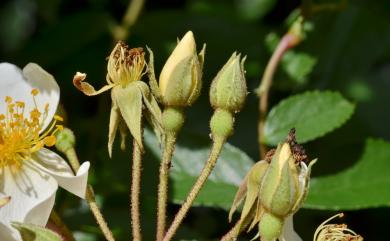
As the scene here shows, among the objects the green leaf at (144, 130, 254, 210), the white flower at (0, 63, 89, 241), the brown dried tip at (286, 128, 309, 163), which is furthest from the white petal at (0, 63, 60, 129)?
the brown dried tip at (286, 128, 309, 163)

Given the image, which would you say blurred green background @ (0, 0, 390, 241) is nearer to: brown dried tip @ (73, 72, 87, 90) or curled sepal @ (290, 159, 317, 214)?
brown dried tip @ (73, 72, 87, 90)

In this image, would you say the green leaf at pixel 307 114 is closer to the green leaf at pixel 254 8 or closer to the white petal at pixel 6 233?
the green leaf at pixel 254 8

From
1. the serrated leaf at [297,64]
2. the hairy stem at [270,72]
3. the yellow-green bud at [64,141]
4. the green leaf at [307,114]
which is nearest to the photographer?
the yellow-green bud at [64,141]

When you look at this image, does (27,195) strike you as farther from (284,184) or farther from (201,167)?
(284,184)

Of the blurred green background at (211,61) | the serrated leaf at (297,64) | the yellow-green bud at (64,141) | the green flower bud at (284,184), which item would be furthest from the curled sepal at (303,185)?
the serrated leaf at (297,64)

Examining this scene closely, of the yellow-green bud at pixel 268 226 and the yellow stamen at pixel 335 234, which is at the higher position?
the yellow stamen at pixel 335 234

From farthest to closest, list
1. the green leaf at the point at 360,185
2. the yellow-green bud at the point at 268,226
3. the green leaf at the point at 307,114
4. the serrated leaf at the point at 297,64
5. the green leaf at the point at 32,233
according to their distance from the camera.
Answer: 1. the serrated leaf at the point at 297,64
2. the green leaf at the point at 307,114
3. the green leaf at the point at 360,185
4. the yellow-green bud at the point at 268,226
5. the green leaf at the point at 32,233

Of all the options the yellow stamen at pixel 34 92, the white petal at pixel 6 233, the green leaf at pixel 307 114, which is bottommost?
the white petal at pixel 6 233
